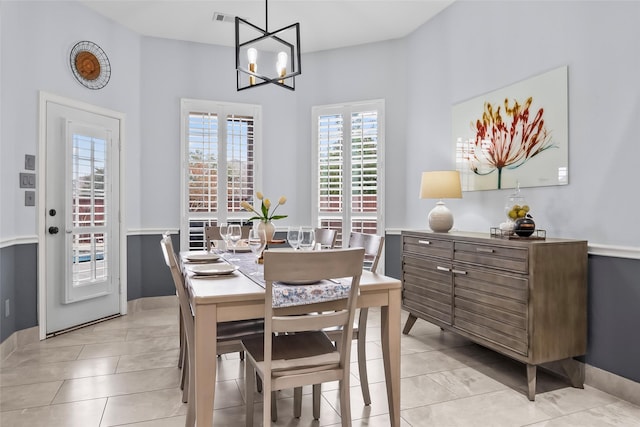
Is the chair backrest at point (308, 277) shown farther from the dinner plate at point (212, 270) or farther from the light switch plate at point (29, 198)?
the light switch plate at point (29, 198)

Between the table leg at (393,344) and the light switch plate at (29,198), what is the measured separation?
3175 millimetres

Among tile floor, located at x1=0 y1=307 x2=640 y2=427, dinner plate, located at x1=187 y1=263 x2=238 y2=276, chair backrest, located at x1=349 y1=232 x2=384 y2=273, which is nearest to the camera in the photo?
dinner plate, located at x1=187 y1=263 x2=238 y2=276

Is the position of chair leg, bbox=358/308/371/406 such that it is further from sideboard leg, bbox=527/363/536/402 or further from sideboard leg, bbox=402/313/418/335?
sideboard leg, bbox=402/313/418/335

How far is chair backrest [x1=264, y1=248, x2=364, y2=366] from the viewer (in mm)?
1649

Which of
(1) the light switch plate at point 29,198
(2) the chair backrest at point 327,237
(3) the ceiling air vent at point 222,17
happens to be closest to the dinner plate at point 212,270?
(2) the chair backrest at point 327,237

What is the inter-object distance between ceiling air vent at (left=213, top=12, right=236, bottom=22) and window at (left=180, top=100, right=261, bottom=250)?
97 centimetres

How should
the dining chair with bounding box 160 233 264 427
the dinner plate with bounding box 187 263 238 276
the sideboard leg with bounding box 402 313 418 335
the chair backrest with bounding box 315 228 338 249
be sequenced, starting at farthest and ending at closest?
the sideboard leg with bounding box 402 313 418 335 → the chair backrest with bounding box 315 228 338 249 → the dinner plate with bounding box 187 263 238 276 → the dining chair with bounding box 160 233 264 427

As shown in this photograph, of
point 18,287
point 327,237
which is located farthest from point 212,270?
point 18,287

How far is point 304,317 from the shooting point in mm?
1758

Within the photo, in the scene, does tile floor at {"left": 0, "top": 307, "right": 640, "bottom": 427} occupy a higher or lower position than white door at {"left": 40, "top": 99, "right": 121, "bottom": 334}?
lower

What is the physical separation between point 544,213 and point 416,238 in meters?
1.02

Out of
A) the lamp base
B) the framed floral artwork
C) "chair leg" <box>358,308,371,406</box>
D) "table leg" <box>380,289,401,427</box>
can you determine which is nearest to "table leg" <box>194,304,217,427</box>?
"table leg" <box>380,289,401,427</box>

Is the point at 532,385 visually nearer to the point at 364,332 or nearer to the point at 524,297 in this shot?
the point at 524,297

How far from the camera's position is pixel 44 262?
366cm
